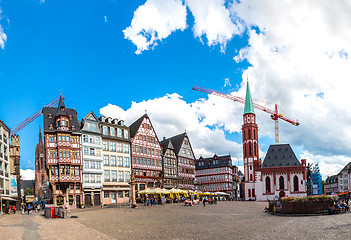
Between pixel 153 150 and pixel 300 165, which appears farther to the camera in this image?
pixel 300 165

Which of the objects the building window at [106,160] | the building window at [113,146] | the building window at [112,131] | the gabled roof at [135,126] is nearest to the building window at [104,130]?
the building window at [112,131]

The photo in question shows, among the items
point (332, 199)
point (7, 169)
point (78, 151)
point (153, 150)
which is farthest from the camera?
point (153, 150)

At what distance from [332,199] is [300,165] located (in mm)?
61729

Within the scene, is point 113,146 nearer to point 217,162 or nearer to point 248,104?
point 217,162

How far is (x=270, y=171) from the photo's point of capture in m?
93.0

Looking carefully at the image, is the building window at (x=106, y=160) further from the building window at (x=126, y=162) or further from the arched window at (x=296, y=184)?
the arched window at (x=296, y=184)

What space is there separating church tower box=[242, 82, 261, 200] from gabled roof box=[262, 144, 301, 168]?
2804mm

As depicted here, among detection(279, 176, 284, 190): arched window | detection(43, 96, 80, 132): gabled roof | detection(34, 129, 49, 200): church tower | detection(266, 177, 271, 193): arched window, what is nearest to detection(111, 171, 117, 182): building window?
detection(43, 96, 80, 132): gabled roof

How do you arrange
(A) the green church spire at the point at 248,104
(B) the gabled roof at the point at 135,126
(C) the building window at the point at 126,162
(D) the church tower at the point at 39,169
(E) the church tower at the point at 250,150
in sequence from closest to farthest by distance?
(C) the building window at the point at 126,162 → (B) the gabled roof at the point at 135,126 → (E) the church tower at the point at 250,150 → (A) the green church spire at the point at 248,104 → (D) the church tower at the point at 39,169

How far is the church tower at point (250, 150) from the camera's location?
95.9 meters

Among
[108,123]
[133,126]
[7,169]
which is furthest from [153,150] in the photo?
[7,169]

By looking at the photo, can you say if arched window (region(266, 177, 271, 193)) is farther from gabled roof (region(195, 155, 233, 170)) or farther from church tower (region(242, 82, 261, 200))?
gabled roof (region(195, 155, 233, 170))

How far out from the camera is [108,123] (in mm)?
62750

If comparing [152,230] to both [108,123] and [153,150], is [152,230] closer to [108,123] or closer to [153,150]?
[108,123]
